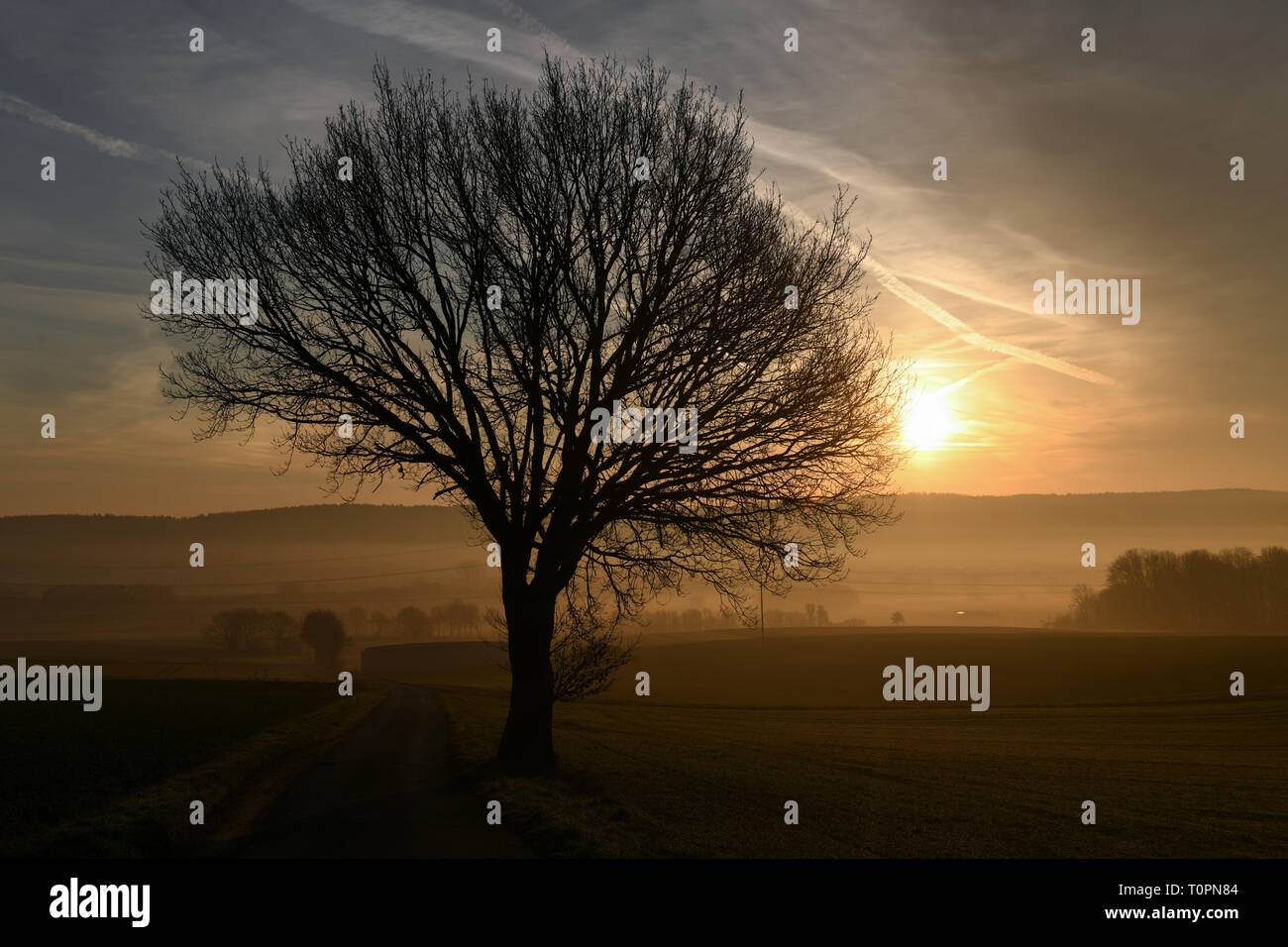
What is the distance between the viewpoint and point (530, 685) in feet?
56.9

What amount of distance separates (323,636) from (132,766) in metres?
143

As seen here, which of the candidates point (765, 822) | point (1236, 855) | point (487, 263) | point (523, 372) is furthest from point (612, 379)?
point (1236, 855)

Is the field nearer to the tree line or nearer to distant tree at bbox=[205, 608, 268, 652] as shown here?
the tree line

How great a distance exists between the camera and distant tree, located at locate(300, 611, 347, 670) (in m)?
150

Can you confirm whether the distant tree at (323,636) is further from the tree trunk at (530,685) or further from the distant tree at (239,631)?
the tree trunk at (530,685)

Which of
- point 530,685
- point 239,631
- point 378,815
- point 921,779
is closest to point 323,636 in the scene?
point 239,631

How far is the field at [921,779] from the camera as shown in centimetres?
1243

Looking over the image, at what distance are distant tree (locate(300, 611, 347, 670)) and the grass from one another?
121583mm

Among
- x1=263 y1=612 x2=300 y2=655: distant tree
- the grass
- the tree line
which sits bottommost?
→ x1=263 y1=612 x2=300 y2=655: distant tree

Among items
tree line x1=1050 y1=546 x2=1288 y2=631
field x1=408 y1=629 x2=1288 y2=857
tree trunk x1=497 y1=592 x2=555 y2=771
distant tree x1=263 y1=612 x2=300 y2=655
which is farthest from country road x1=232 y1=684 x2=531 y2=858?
distant tree x1=263 y1=612 x2=300 y2=655

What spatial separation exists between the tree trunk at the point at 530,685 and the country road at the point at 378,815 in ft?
5.08

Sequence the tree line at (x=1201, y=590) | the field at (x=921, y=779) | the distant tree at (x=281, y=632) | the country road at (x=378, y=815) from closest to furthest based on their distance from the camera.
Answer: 1. the country road at (x=378, y=815)
2. the field at (x=921, y=779)
3. the tree line at (x=1201, y=590)
4. the distant tree at (x=281, y=632)

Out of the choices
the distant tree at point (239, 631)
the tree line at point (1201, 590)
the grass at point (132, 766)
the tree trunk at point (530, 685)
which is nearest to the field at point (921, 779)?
the tree trunk at point (530, 685)
